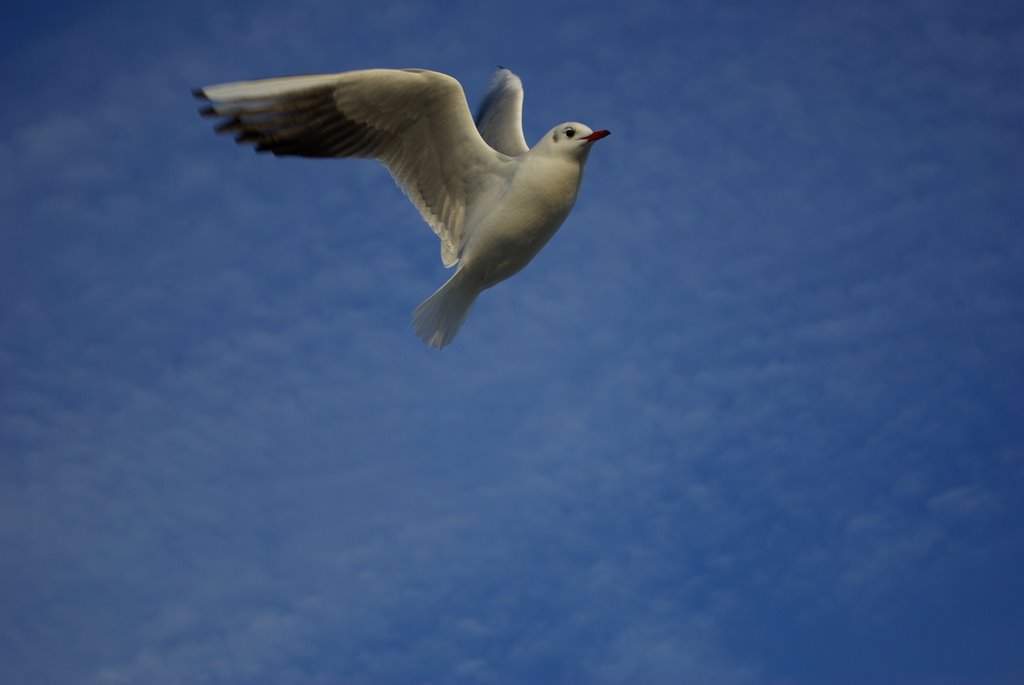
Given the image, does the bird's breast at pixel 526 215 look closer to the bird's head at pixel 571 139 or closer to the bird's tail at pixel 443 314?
the bird's head at pixel 571 139

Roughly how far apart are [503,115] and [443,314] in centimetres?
228

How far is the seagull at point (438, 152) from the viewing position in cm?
704

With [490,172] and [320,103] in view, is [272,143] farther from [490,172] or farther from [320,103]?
[490,172]

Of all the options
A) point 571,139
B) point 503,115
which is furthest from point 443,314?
point 503,115

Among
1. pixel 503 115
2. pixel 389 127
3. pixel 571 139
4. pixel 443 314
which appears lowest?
pixel 443 314

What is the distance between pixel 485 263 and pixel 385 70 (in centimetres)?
137

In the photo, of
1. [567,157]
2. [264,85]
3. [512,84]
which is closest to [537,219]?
[567,157]

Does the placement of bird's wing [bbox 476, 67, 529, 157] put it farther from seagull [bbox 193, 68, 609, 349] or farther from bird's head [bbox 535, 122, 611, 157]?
bird's head [bbox 535, 122, 611, 157]

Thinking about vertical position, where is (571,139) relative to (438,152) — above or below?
below

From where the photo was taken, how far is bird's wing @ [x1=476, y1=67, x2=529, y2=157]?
8719mm

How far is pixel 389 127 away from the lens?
752cm

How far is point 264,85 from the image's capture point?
23.7ft

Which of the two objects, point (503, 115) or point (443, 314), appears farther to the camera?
point (503, 115)

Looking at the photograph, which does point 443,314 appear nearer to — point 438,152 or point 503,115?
point 438,152
